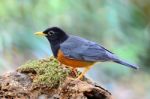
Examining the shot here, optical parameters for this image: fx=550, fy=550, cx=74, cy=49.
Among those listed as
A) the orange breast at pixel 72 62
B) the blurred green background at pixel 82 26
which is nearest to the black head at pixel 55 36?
the orange breast at pixel 72 62

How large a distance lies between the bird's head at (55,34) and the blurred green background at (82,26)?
3.25 ft

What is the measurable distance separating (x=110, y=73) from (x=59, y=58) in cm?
207

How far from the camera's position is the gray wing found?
405 centimetres

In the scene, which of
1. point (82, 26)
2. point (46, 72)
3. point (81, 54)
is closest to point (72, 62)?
point (81, 54)

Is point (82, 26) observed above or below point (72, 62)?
above

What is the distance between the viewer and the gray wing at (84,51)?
4.05m

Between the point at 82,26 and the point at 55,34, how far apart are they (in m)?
1.61

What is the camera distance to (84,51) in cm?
409

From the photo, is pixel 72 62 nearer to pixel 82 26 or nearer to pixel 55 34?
pixel 55 34

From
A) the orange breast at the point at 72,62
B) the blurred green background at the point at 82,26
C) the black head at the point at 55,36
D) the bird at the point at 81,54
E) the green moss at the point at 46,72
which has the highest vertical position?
the blurred green background at the point at 82,26

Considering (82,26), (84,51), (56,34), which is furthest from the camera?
(82,26)

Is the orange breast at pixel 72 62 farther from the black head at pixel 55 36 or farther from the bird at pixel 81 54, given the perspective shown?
the black head at pixel 55 36

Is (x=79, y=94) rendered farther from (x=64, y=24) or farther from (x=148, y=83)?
(x=148, y=83)

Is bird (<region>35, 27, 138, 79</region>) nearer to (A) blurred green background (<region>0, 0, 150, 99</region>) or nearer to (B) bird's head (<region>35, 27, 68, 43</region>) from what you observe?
(B) bird's head (<region>35, 27, 68, 43</region>)
